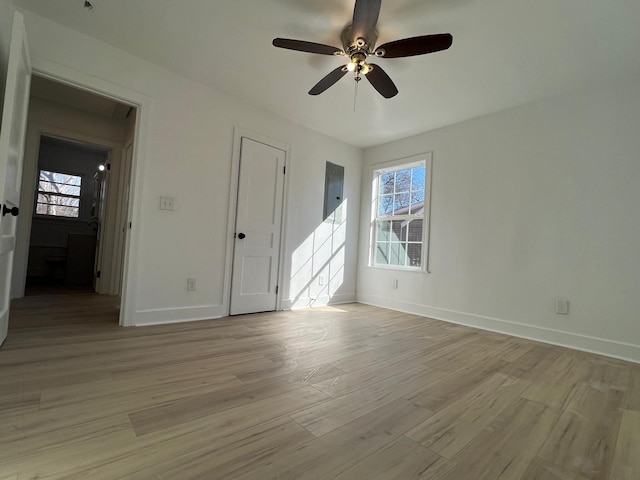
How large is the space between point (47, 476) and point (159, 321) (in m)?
1.94

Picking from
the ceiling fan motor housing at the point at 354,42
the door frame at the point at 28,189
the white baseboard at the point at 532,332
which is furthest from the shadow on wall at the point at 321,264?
the door frame at the point at 28,189

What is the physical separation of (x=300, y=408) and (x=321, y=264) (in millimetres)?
2747

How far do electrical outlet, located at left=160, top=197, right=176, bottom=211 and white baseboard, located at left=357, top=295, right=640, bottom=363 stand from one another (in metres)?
3.00

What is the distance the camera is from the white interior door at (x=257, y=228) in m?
3.24

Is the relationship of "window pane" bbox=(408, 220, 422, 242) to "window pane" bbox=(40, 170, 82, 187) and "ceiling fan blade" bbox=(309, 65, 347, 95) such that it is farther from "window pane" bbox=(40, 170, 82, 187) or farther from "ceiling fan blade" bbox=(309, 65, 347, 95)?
"window pane" bbox=(40, 170, 82, 187)

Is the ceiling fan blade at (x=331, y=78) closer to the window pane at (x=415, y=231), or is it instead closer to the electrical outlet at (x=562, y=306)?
the window pane at (x=415, y=231)

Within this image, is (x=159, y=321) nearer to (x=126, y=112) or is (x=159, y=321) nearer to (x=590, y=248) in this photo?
(x=126, y=112)

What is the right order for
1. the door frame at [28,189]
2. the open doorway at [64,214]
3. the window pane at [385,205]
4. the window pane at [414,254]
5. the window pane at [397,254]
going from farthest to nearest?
1. the open doorway at [64,214]
2. the window pane at [385,205]
3. the window pane at [397,254]
4. the window pane at [414,254]
5. the door frame at [28,189]

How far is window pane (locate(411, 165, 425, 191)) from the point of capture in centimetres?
393

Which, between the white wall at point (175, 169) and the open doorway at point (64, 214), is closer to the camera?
the white wall at point (175, 169)

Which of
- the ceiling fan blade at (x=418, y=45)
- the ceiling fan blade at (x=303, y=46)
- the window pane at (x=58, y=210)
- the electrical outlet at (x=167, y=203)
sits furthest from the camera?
the window pane at (x=58, y=210)

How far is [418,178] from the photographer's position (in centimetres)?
398

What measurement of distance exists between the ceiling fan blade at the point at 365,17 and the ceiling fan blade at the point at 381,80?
0.94ft

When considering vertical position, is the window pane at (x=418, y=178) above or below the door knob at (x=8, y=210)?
above
